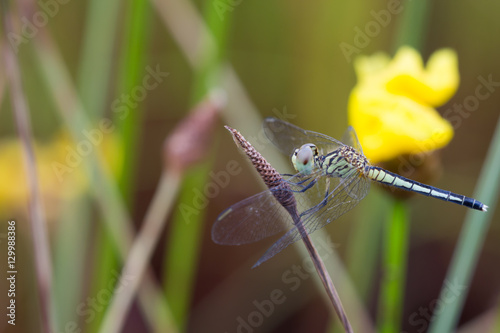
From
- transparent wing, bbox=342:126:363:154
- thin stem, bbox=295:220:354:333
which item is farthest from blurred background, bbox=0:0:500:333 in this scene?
thin stem, bbox=295:220:354:333

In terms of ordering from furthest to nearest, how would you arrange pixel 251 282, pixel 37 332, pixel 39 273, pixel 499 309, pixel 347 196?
pixel 251 282, pixel 37 332, pixel 499 309, pixel 347 196, pixel 39 273

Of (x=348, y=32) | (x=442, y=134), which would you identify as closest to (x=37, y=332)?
(x=442, y=134)

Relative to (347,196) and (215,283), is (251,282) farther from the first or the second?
(347,196)

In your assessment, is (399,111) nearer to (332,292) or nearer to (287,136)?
(287,136)

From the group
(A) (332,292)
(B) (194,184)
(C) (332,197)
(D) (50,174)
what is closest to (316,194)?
(C) (332,197)

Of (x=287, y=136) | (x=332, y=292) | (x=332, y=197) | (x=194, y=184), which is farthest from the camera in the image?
(x=194, y=184)

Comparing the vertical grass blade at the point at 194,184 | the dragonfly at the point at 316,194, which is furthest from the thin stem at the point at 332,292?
the vertical grass blade at the point at 194,184

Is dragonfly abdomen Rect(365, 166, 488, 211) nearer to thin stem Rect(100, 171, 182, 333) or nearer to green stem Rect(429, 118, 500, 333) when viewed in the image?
green stem Rect(429, 118, 500, 333)
